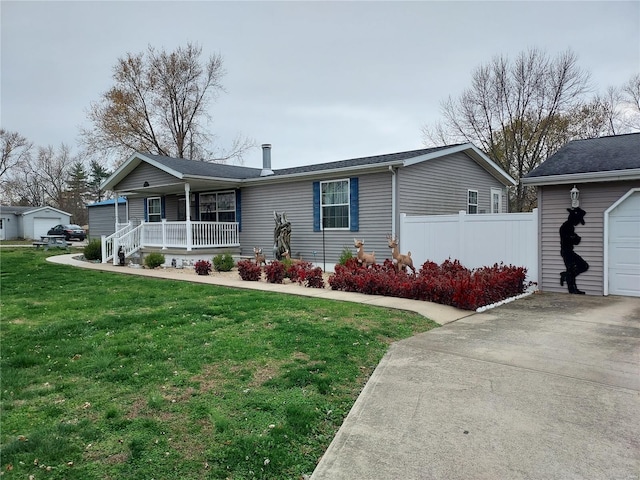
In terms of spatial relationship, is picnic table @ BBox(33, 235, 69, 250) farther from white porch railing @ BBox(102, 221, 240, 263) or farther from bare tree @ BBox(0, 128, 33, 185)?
bare tree @ BBox(0, 128, 33, 185)

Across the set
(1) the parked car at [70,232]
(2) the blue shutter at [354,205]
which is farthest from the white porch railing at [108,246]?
(1) the parked car at [70,232]

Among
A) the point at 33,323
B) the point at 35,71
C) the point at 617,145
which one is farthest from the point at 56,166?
the point at 617,145

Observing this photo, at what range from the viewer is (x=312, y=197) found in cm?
1329

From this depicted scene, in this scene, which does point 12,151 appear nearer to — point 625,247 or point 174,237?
point 174,237

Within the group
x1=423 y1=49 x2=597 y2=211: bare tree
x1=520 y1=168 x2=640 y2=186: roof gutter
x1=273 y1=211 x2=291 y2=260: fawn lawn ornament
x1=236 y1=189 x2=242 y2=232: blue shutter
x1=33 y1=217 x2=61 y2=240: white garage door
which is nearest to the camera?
x1=520 y1=168 x2=640 y2=186: roof gutter

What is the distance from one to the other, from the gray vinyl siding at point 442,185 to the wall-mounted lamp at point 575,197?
4.07 m

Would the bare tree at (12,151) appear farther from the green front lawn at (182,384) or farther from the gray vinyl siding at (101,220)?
the green front lawn at (182,384)

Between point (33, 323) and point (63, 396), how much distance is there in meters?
3.11

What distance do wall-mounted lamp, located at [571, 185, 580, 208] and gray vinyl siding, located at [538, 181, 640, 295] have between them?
8 cm

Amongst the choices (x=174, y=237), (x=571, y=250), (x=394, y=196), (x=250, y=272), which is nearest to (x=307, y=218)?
(x=394, y=196)

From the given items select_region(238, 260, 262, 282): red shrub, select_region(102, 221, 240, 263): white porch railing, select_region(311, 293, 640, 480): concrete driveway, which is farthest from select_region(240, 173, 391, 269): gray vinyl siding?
select_region(311, 293, 640, 480): concrete driveway

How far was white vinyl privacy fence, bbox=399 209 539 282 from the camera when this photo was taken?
9250mm

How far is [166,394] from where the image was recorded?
3506 millimetres

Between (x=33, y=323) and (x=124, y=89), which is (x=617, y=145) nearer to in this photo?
(x=33, y=323)
